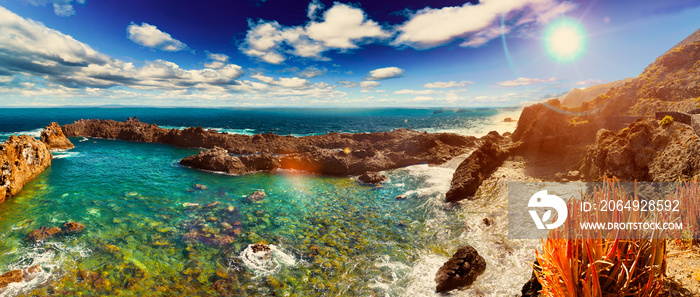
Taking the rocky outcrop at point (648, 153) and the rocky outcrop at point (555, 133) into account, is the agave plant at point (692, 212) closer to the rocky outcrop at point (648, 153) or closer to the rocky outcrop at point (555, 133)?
the rocky outcrop at point (648, 153)

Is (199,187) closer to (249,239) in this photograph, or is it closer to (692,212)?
(249,239)

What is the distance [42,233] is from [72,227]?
1.18 m

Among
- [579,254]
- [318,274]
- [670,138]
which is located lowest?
[318,274]

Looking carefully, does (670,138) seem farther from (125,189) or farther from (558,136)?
(125,189)

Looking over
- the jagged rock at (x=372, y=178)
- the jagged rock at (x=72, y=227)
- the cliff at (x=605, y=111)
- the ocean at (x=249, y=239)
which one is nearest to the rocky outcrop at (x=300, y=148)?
the jagged rock at (x=372, y=178)

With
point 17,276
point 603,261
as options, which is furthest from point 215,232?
point 603,261

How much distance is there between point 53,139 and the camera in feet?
133

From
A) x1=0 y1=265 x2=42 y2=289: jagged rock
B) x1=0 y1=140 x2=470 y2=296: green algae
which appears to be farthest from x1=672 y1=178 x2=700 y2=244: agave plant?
x1=0 y1=265 x2=42 y2=289: jagged rock

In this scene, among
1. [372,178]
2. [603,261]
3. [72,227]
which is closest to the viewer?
[603,261]

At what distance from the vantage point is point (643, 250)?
399 cm

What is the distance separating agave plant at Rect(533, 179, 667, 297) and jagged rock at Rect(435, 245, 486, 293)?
644 centimetres

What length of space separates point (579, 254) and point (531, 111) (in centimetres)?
3696

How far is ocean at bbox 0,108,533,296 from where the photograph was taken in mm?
10516

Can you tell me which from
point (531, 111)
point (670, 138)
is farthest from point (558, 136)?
point (670, 138)
